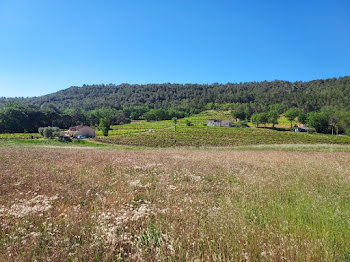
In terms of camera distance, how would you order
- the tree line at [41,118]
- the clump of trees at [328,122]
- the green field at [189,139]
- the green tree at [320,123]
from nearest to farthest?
the green field at [189,139] < the tree line at [41,118] < the clump of trees at [328,122] < the green tree at [320,123]

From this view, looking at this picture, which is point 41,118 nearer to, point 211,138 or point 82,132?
point 82,132

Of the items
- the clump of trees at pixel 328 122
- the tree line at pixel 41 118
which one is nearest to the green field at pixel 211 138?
the tree line at pixel 41 118

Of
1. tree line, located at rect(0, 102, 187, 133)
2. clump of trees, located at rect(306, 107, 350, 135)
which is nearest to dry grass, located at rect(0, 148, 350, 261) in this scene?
tree line, located at rect(0, 102, 187, 133)

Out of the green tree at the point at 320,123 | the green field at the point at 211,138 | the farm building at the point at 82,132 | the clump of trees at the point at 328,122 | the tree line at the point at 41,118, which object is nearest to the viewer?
the green field at the point at 211,138

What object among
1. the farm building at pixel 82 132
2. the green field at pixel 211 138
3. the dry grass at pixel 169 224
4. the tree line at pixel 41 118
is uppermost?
the tree line at pixel 41 118

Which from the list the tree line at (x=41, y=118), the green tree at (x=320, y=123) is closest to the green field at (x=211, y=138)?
the tree line at (x=41, y=118)

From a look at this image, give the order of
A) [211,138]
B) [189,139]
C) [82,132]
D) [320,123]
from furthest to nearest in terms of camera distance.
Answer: [320,123]
[82,132]
[211,138]
[189,139]

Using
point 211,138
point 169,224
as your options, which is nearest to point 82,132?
point 211,138

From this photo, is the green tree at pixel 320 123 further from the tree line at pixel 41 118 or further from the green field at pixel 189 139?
the tree line at pixel 41 118

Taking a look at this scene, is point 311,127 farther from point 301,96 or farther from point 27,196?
point 27,196

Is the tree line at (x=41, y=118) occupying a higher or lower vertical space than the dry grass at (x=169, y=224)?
higher

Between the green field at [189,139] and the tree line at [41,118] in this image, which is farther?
the tree line at [41,118]

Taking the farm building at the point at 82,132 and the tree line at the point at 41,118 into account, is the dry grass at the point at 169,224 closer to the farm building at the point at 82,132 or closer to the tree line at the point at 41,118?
the tree line at the point at 41,118

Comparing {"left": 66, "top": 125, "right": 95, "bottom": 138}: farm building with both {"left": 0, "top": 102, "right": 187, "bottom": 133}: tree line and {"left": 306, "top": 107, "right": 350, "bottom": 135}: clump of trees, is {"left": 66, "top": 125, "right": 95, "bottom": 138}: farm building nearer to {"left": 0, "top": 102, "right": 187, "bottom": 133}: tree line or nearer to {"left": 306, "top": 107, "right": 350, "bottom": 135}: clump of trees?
{"left": 0, "top": 102, "right": 187, "bottom": 133}: tree line
